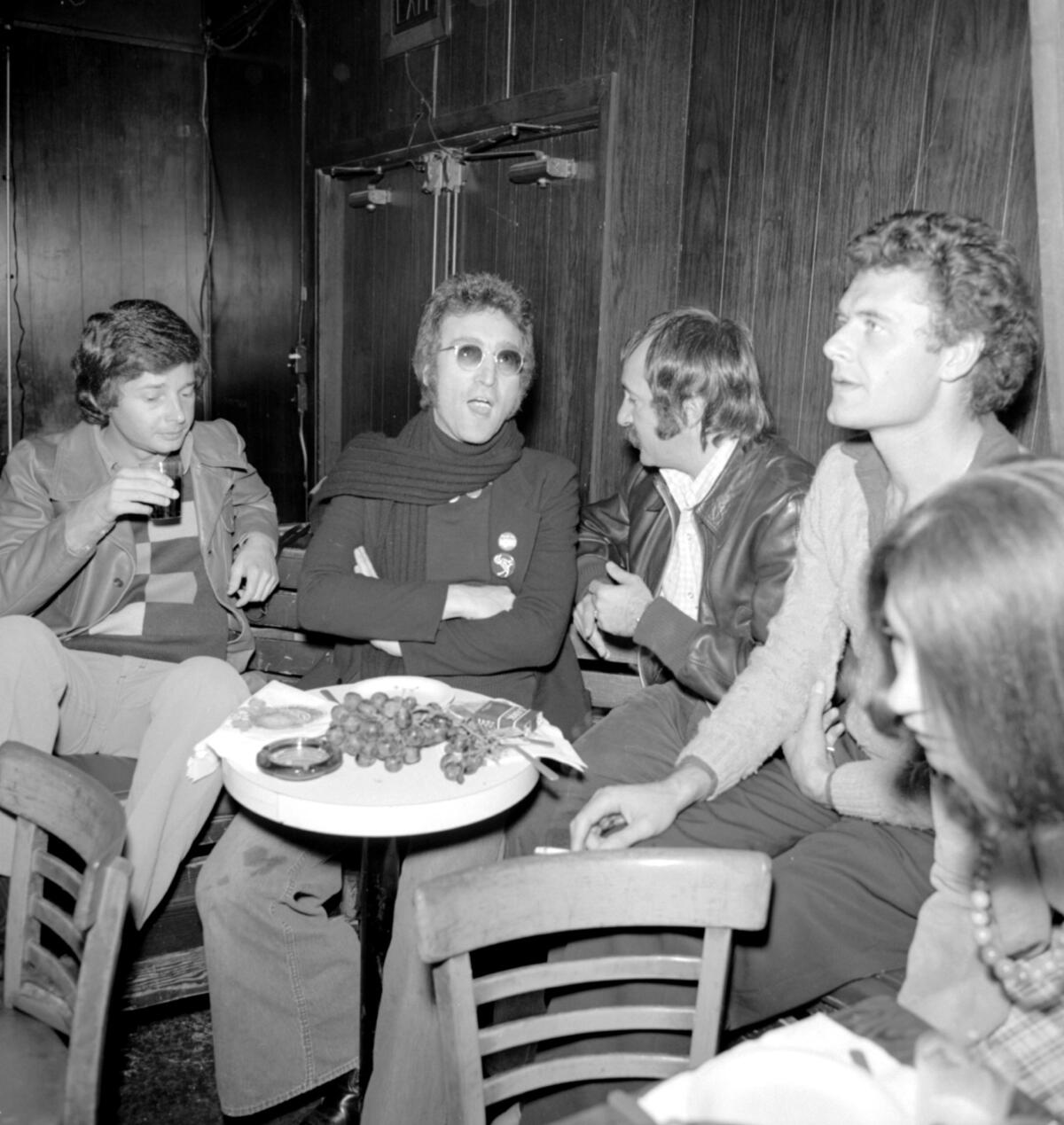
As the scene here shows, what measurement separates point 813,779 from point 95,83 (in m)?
5.77

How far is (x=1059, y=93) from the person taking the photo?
88.6 inches

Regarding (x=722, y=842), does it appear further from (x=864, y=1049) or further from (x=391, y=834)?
(x=864, y=1049)

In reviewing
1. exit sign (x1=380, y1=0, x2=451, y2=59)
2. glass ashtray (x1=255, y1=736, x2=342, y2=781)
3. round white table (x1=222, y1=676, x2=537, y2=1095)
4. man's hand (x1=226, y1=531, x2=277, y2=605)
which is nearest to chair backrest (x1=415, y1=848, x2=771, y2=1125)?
round white table (x1=222, y1=676, x2=537, y2=1095)

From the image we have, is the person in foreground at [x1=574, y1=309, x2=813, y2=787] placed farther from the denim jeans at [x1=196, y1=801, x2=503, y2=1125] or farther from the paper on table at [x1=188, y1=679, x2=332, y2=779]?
the paper on table at [x1=188, y1=679, x2=332, y2=779]

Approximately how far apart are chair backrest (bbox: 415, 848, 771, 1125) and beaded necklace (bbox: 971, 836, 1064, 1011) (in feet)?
0.96

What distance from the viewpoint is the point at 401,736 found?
2.05 m

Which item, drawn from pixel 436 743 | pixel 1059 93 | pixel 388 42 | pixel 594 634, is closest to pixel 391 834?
pixel 436 743

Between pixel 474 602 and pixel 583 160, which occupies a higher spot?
pixel 583 160

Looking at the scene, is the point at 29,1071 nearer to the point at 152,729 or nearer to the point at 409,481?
the point at 152,729

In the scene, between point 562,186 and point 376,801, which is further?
point 562,186

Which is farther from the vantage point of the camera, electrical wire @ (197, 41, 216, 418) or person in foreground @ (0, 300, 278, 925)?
electrical wire @ (197, 41, 216, 418)

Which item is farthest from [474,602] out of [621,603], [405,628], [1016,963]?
[1016,963]

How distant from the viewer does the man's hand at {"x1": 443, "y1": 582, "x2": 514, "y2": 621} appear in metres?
2.56

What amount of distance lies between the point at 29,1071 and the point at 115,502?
52.2 inches
